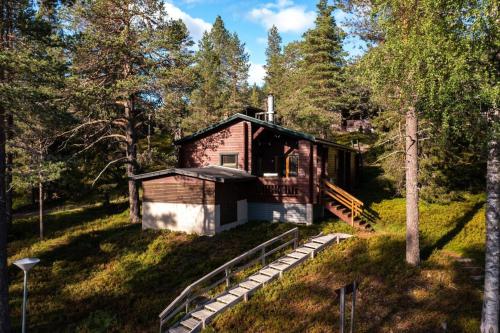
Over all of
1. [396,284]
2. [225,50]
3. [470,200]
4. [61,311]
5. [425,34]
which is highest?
[225,50]

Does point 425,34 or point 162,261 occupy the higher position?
point 425,34

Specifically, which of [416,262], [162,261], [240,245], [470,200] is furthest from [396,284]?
[470,200]

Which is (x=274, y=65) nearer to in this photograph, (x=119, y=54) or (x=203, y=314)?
(x=119, y=54)

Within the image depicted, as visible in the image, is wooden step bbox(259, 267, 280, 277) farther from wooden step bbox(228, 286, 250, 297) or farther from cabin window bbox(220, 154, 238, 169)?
cabin window bbox(220, 154, 238, 169)

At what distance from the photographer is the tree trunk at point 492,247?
8734mm

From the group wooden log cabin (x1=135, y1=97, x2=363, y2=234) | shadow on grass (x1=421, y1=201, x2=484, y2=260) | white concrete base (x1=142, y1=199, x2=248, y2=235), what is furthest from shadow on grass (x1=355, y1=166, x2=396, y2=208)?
white concrete base (x1=142, y1=199, x2=248, y2=235)

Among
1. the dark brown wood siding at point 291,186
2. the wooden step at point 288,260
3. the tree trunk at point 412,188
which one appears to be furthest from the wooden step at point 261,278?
the dark brown wood siding at point 291,186

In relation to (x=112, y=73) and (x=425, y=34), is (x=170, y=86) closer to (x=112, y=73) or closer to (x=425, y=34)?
(x=112, y=73)

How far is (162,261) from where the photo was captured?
53.3 feet

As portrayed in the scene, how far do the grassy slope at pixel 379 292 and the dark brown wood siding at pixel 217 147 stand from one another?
9.24 meters

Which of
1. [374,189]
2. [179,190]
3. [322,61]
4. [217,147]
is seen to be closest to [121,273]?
[179,190]

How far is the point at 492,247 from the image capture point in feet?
29.2

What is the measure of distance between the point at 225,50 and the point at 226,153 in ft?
130

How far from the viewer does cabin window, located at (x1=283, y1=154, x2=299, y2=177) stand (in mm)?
21359
